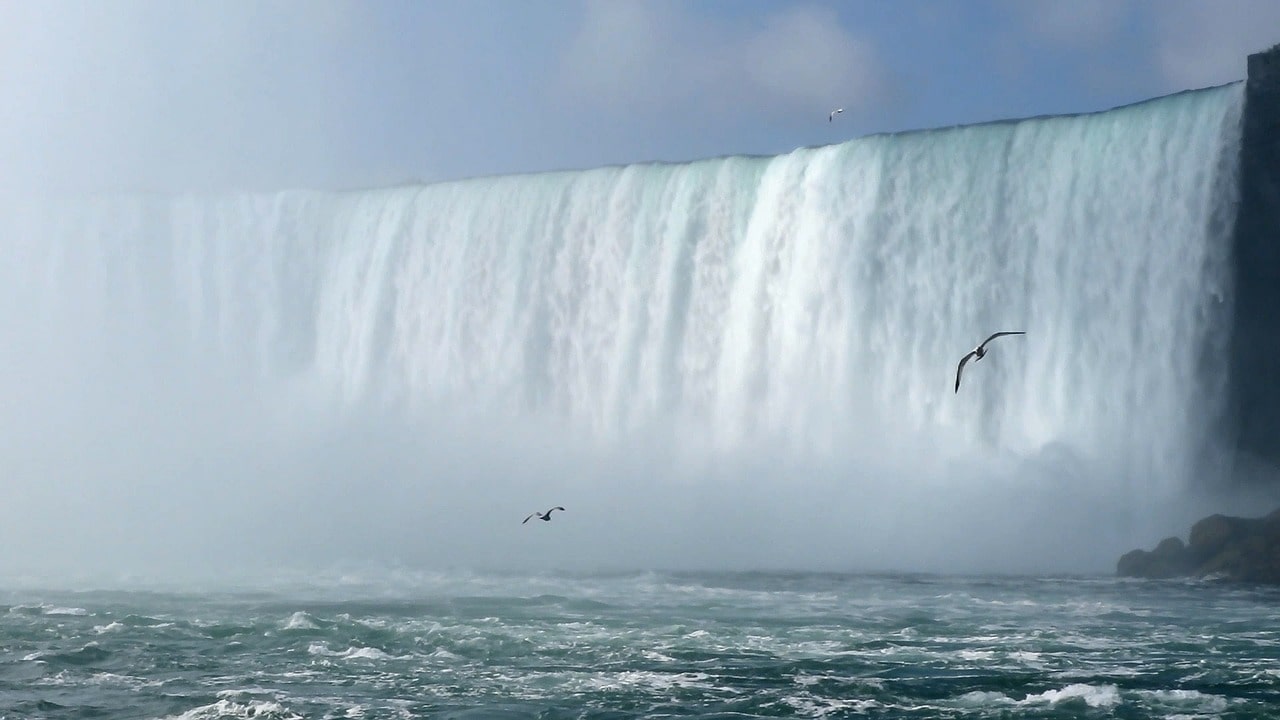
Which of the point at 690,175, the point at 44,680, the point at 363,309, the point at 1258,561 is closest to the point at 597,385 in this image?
the point at 690,175

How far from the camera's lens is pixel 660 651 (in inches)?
608

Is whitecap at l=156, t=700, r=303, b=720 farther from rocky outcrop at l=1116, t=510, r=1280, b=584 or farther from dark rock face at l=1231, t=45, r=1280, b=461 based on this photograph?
dark rock face at l=1231, t=45, r=1280, b=461

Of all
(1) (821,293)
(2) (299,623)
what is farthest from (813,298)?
(2) (299,623)

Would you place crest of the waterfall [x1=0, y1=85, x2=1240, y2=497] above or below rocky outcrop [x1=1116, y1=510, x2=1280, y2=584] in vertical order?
above

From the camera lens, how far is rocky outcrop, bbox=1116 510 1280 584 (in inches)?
857

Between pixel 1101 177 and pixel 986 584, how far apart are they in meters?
8.41

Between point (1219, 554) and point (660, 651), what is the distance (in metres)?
10.7

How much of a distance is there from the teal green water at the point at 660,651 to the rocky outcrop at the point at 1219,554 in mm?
1082

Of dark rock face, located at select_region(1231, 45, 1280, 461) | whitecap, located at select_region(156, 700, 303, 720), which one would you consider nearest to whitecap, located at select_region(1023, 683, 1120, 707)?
whitecap, located at select_region(156, 700, 303, 720)

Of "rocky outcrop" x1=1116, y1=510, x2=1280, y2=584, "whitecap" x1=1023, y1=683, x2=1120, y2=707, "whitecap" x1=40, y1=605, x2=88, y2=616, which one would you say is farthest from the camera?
"rocky outcrop" x1=1116, y1=510, x2=1280, y2=584

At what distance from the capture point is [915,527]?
83.9ft

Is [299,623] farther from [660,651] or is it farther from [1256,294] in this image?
[1256,294]

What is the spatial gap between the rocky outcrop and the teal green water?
108 cm

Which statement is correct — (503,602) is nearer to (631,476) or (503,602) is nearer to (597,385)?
(631,476)
